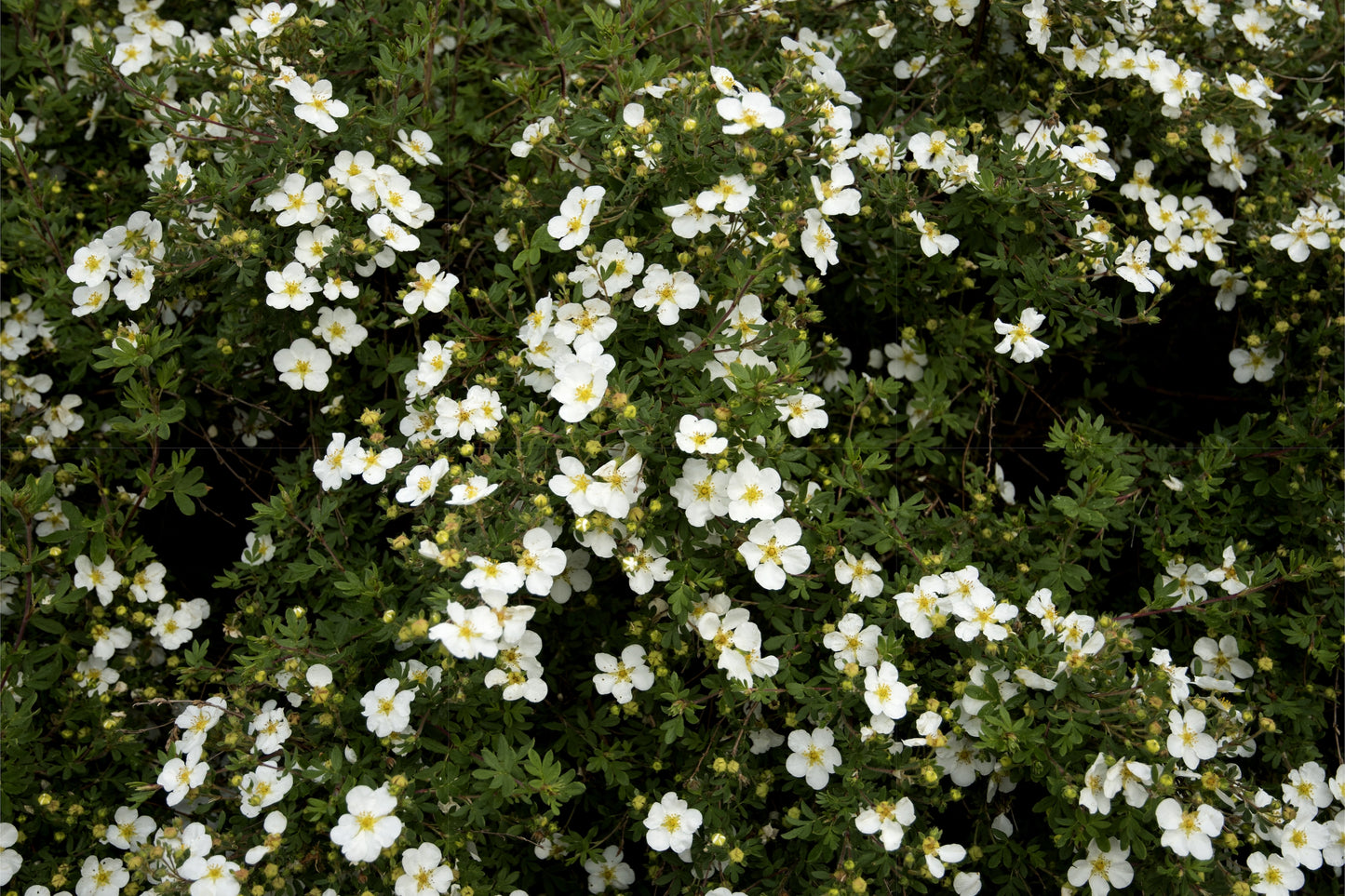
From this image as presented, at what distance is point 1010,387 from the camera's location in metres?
3.32

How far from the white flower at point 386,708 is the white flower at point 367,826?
15cm

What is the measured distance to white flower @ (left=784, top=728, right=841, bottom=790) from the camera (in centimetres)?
234

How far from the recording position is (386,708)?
2207mm

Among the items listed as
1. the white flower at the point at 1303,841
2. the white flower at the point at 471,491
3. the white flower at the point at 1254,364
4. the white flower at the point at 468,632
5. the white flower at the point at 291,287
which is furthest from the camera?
the white flower at the point at 1254,364

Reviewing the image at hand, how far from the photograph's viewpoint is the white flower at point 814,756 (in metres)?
2.34

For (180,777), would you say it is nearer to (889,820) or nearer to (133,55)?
(889,820)

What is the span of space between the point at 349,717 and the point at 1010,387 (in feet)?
7.21

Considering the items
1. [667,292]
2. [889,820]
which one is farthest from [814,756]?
[667,292]

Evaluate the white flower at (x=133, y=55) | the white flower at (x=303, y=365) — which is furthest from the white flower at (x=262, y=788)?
the white flower at (x=133, y=55)

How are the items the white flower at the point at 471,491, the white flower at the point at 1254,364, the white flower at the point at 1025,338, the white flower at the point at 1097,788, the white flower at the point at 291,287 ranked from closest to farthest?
the white flower at the point at 471,491 → the white flower at the point at 1097,788 → the white flower at the point at 291,287 → the white flower at the point at 1025,338 → the white flower at the point at 1254,364

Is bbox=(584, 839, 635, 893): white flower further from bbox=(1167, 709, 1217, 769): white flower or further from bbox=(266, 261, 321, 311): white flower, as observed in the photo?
bbox=(266, 261, 321, 311): white flower

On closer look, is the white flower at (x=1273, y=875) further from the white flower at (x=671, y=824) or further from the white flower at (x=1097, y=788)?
the white flower at (x=671, y=824)

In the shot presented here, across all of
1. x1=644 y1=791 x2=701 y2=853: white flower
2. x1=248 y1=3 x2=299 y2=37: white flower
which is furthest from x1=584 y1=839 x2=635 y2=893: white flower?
x1=248 y1=3 x2=299 y2=37: white flower

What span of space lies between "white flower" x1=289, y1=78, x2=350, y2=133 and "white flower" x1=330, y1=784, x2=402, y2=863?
1.55 m
